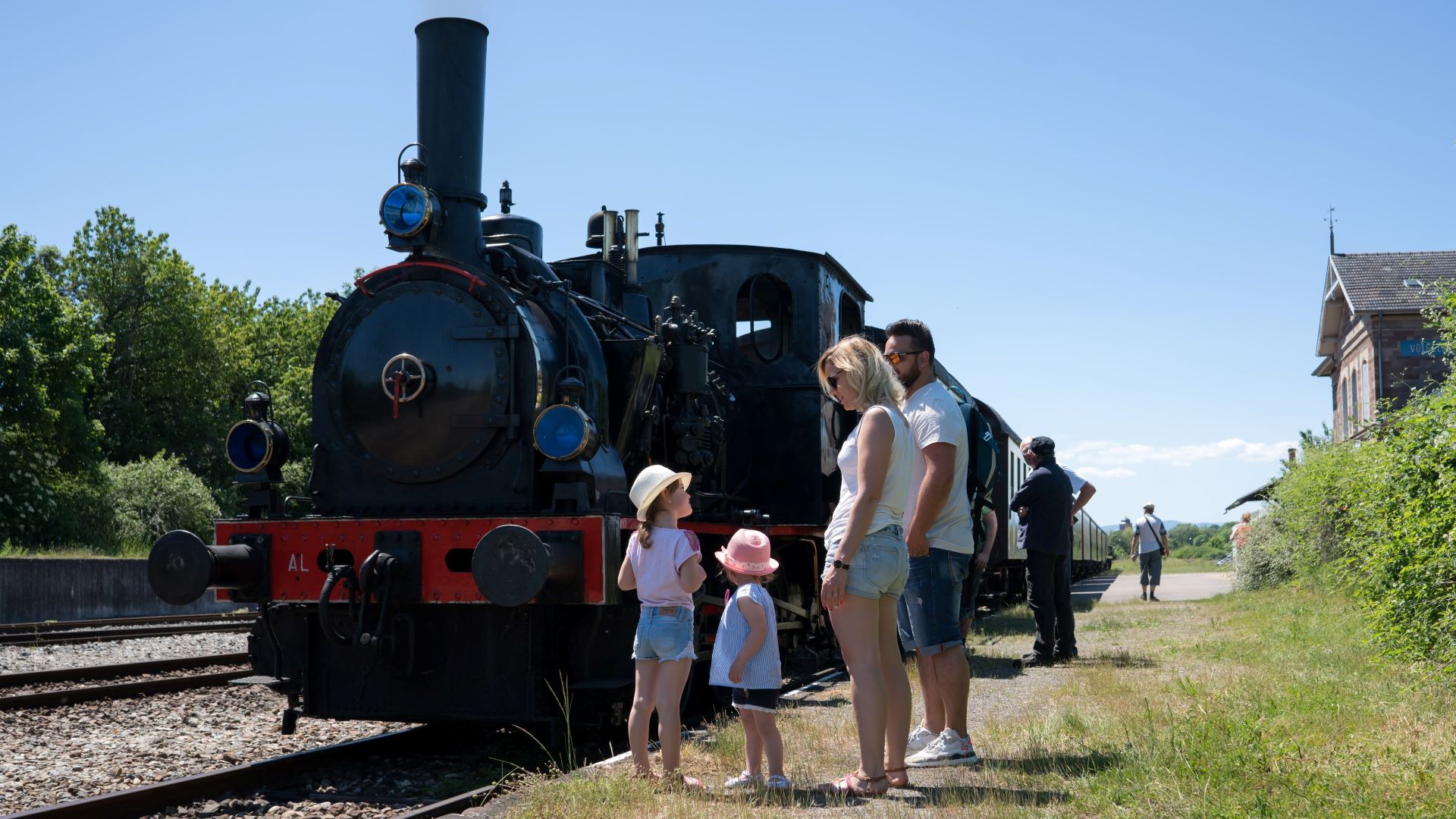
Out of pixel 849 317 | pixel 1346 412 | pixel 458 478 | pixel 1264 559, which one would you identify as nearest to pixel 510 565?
pixel 458 478

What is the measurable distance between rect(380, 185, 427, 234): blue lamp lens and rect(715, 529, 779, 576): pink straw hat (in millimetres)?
2818

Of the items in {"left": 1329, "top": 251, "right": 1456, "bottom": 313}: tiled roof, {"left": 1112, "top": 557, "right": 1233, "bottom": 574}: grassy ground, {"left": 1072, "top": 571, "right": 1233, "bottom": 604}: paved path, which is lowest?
{"left": 1112, "top": 557, "right": 1233, "bottom": 574}: grassy ground

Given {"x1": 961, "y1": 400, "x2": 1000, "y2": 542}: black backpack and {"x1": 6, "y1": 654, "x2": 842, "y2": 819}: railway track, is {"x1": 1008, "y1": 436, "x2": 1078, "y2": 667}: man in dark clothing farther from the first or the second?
{"x1": 6, "y1": 654, "x2": 842, "y2": 819}: railway track

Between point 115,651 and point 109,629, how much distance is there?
8.73 feet

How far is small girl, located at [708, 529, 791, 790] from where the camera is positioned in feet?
15.3

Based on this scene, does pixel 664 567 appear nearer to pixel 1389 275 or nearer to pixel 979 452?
pixel 979 452

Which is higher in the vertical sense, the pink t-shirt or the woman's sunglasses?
the woman's sunglasses

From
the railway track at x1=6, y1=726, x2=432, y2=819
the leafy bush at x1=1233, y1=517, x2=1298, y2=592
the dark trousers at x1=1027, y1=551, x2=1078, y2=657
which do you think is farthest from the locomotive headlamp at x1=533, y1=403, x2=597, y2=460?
the leafy bush at x1=1233, y1=517, x2=1298, y2=592

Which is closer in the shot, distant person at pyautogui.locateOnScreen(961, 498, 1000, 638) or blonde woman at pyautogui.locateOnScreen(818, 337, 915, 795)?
blonde woman at pyautogui.locateOnScreen(818, 337, 915, 795)

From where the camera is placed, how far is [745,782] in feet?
15.5

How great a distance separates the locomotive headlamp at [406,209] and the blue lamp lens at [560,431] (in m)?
1.29

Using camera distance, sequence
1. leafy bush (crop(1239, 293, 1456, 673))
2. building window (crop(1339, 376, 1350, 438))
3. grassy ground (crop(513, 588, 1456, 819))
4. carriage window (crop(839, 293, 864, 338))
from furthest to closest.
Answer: building window (crop(1339, 376, 1350, 438)) → carriage window (crop(839, 293, 864, 338)) → leafy bush (crop(1239, 293, 1456, 673)) → grassy ground (crop(513, 588, 1456, 819))

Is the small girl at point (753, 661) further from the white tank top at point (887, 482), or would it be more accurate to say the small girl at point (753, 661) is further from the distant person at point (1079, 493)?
the distant person at point (1079, 493)

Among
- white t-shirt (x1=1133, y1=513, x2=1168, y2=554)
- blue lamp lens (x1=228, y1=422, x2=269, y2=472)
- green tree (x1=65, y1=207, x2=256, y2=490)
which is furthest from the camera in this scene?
green tree (x1=65, y1=207, x2=256, y2=490)
